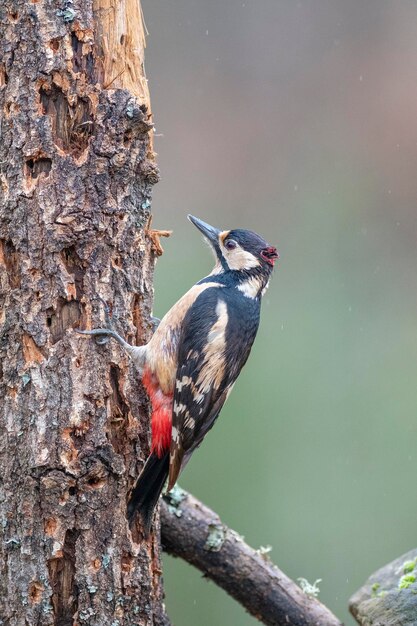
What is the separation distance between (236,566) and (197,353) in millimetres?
918

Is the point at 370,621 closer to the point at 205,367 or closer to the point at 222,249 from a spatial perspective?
the point at 205,367

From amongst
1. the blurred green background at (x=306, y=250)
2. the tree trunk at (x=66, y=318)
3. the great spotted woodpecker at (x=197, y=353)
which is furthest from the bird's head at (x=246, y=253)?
the blurred green background at (x=306, y=250)

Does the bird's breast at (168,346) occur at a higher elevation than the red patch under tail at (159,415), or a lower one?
higher

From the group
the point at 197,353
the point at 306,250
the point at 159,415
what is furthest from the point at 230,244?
the point at 306,250

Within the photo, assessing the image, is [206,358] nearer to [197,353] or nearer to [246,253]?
[197,353]

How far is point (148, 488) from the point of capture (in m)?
3.00

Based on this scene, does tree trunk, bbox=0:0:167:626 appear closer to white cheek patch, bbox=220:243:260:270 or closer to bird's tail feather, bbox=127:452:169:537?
bird's tail feather, bbox=127:452:169:537

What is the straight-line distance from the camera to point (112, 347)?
303 cm

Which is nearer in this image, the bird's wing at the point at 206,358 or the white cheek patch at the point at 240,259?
the bird's wing at the point at 206,358

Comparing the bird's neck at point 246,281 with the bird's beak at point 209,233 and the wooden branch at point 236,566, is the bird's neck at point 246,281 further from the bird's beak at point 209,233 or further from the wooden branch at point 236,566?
the wooden branch at point 236,566

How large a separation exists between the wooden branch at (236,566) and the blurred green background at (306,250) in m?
1.74

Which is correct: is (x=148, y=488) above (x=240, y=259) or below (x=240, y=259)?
below

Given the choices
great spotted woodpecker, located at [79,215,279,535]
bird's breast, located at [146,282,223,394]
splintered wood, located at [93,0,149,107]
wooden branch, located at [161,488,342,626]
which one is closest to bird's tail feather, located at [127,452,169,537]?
great spotted woodpecker, located at [79,215,279,535]

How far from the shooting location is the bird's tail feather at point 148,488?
299cm
